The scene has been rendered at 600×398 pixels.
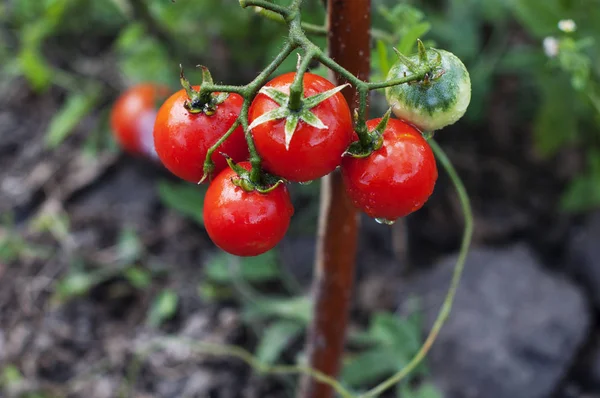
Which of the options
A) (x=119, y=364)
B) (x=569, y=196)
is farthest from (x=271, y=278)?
(x=569, y=196)

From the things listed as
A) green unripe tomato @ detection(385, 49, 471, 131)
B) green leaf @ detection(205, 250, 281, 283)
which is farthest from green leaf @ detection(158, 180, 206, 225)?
green unripe tomato @ detection(385, 49, 471, 131)

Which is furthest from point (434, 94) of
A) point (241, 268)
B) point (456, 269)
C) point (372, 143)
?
point (241, 268)

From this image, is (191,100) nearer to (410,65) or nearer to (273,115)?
(273,115)

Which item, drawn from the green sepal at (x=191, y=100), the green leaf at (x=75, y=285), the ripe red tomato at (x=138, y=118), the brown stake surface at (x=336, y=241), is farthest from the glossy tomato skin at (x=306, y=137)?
the ripe red tomato at (x=138, y=118)

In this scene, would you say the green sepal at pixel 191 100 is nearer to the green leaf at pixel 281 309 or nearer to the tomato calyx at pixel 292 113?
the tomato calyx at pixel 292 113

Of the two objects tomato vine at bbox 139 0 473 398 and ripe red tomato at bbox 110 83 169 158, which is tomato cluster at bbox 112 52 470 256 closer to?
tomato vine at bbox 139 0 473 398
